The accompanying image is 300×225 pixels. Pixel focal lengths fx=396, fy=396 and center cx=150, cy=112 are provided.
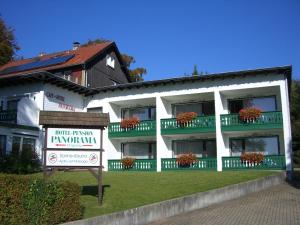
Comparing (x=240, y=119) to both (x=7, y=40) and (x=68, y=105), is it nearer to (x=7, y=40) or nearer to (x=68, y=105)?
(x=68, y=105)

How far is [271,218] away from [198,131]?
51.4ft

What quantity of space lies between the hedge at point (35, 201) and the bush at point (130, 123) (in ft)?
64.0

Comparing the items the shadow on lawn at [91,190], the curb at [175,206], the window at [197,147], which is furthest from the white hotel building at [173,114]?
the shadow on lawn at [91,190]

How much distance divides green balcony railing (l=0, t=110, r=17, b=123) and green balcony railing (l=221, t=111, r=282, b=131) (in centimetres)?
1457

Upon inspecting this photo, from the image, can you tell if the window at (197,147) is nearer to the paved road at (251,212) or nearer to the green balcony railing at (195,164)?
the green balcony railing at (195,164)

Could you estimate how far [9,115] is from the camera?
28109 millimetres

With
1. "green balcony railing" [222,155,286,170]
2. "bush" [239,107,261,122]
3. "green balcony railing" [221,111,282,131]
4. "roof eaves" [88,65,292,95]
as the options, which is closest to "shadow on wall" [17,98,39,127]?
"roof eaves" [88,65,292,95]

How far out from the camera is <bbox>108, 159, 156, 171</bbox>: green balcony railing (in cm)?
2928

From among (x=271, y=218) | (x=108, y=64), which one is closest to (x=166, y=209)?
(x=271, y=218)

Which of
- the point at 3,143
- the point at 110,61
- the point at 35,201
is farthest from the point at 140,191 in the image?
the point at 110,61

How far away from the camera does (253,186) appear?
18.4 metres

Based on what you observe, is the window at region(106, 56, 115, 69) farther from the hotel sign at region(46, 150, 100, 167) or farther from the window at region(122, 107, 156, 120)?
the hotel sign at region(46, 150, 100, 167)

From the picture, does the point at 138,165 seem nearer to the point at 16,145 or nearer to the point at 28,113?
the point at 28,113

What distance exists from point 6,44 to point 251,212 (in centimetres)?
3756
